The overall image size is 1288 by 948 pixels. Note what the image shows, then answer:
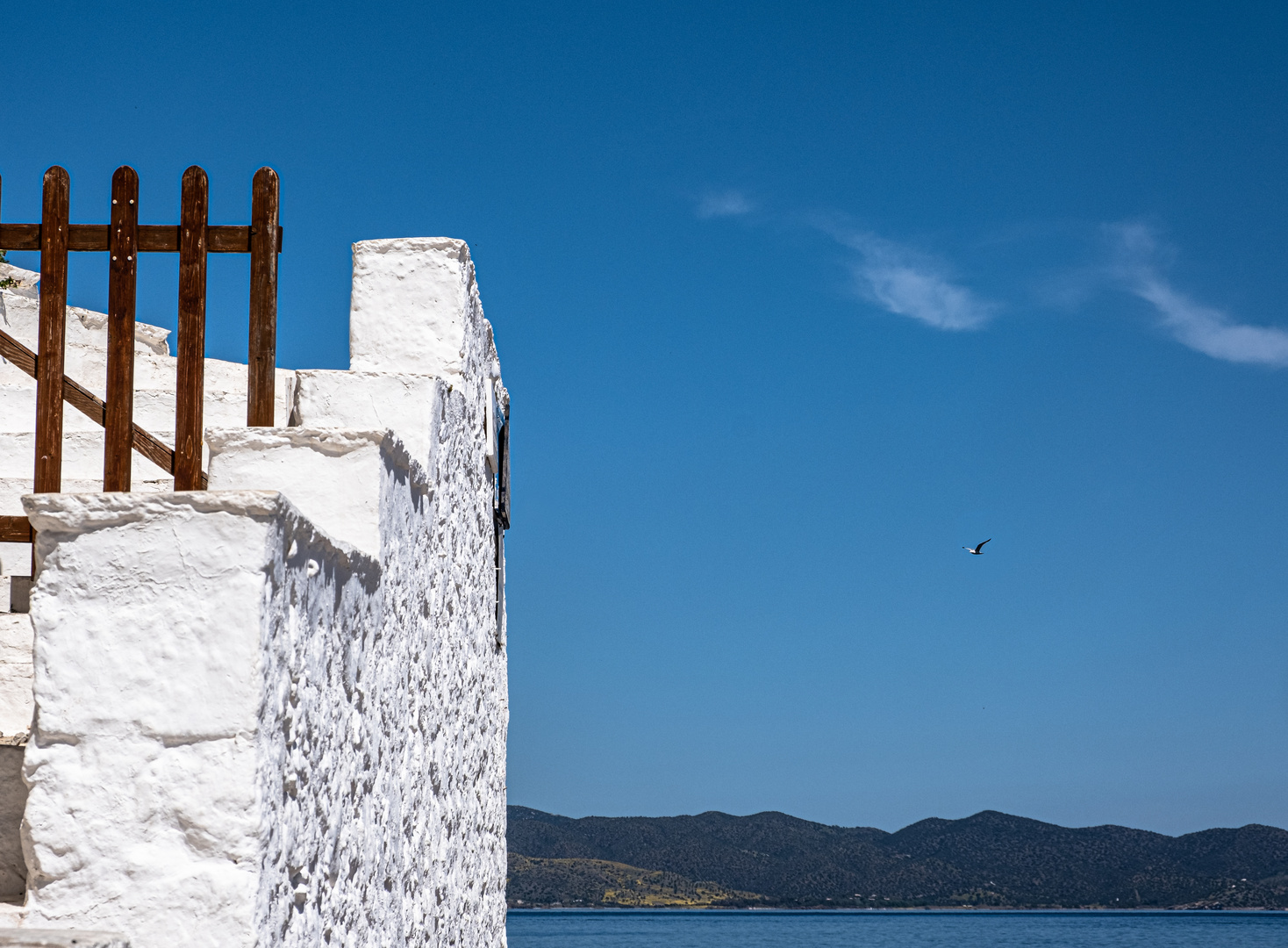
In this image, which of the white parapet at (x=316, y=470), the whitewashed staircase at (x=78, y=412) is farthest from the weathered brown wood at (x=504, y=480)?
the white parapet at (x=316, y=470)

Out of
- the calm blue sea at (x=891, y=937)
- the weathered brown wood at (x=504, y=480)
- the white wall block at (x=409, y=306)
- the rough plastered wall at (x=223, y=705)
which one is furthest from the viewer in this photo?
the calm blue sea at (x=891, y=937)

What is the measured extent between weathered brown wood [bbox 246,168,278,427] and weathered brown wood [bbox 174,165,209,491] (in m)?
0.16

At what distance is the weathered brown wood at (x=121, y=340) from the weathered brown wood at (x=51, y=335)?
0.18 meters

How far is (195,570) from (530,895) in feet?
422

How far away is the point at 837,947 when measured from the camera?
100 meters

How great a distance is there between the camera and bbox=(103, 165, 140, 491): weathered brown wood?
4004 mm

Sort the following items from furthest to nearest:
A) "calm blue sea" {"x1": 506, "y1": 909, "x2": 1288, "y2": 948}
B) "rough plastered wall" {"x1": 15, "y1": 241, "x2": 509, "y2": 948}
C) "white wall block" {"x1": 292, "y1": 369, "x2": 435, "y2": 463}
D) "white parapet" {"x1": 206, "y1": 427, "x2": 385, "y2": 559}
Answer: "calm blue sea" {"x1": 506, "y1": 909, "x2": 1288, "y2": 948}, "white wall block" {"x1": 292, "y1": 369, "x2": 435, "y2": 463}, "white parapet" {"x1": 206, "y1": 427, "x2": 385, "y2": 559}, "rough plastered wall" {"x1": 15, "y1": 241, "x2": 509, "y2": 948}

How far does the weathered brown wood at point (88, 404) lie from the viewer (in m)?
4.36

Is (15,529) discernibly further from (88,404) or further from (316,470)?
(316,470)

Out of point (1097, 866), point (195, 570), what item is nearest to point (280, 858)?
point (195, 570)

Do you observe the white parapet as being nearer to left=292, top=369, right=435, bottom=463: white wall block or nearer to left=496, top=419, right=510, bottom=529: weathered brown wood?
left=292, top=369, right=435, bottom=463: white wall block

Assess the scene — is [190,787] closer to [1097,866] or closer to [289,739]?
[289,739]

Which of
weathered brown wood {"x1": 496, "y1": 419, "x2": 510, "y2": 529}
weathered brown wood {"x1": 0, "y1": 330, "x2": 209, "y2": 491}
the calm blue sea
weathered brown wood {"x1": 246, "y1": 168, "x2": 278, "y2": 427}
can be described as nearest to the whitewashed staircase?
weathered brown wood {"x1": 0, "y1": 330, "x2": 209, "y2": 491}

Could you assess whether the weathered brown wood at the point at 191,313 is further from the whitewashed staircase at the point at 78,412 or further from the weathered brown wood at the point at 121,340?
the whitewashed staircase at the point at 78,412
